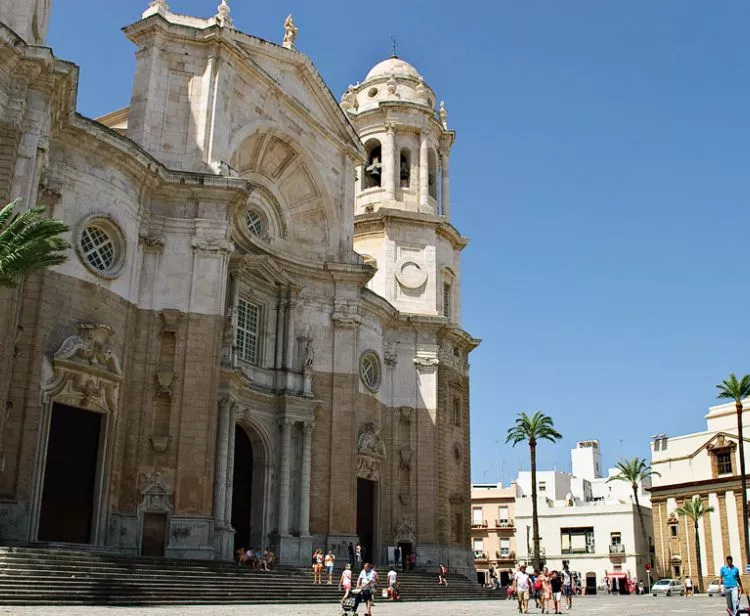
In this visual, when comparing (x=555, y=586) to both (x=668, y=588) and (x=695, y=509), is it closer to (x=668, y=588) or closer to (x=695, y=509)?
(x=668, y=588)

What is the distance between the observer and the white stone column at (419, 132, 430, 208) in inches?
1845

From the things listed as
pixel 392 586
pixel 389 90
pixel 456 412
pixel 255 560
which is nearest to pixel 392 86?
pixel 389 90

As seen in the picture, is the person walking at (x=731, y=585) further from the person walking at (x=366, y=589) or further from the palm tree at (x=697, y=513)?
the palm tree at (x=697, y=513)

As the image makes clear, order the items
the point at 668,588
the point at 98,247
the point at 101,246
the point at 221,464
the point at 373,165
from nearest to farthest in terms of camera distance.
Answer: the point at 98,247, the point at 101,246, the point at 221,464, the point at 373,165, the point at 668,588

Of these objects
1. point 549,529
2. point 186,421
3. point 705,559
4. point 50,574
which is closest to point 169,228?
point 186,421

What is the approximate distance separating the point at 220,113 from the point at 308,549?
1582cm

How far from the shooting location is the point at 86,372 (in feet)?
85.5

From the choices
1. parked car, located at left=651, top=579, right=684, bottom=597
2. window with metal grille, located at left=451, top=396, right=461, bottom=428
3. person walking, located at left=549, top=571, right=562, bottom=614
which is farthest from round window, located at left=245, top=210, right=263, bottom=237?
parked car, located at left=651, top=579, right=684, bottom=597

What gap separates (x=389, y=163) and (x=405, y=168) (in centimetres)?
172

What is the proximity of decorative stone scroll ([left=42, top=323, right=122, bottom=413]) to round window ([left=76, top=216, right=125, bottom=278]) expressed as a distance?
1.93 m

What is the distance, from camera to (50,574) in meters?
20.0

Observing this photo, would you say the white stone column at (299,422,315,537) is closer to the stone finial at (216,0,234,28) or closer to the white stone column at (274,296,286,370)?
the white stone column at (274,296,286,370)

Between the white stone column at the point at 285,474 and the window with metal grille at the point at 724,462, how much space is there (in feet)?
125

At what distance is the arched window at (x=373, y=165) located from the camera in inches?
1877
